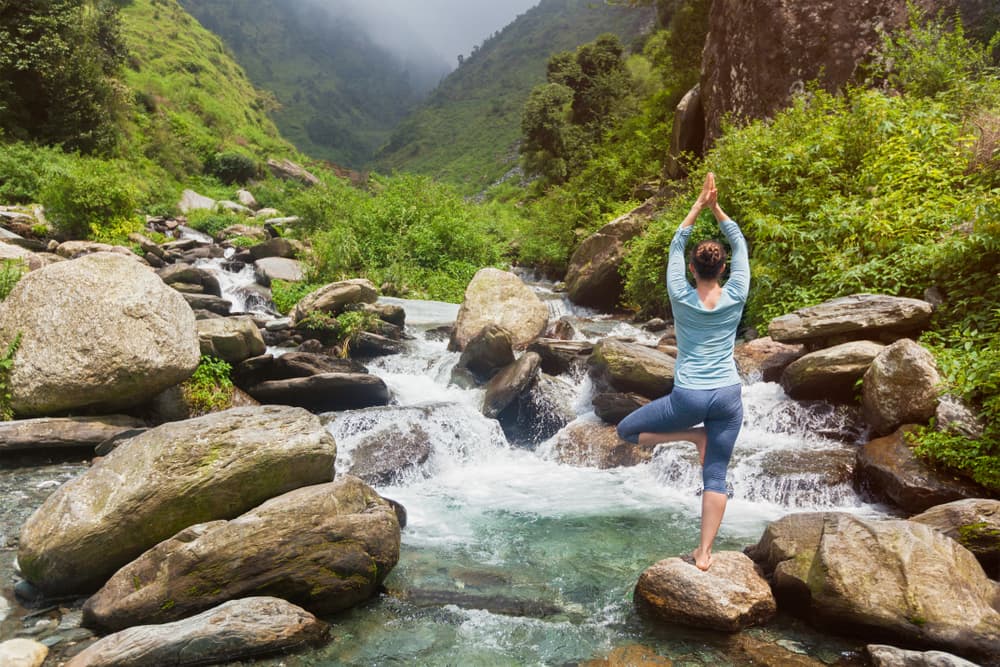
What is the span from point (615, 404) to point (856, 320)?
362cm

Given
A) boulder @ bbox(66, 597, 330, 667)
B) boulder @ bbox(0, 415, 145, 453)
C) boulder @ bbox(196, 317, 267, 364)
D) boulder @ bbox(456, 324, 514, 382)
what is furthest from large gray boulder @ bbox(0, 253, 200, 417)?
boulder @ bbox(456, 324, 514, 382)

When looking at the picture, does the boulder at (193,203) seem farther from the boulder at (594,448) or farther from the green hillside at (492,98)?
the green hillside at (492,98)

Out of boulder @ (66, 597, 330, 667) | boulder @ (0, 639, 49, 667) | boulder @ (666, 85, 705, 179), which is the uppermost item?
boulder @ (666, 85, 705, 179)

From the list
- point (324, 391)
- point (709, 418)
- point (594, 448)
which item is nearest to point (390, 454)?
point (324, 391)

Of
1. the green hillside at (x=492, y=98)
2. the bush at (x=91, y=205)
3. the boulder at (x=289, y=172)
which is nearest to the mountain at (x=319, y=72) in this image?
the green hillside at (x=492, y=98)

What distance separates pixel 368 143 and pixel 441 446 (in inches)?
4720

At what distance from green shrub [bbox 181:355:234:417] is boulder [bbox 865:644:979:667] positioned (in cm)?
898

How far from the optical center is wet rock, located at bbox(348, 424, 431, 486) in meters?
8.48

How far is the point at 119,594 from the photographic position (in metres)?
4.45

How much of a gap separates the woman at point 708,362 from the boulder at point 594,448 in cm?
451

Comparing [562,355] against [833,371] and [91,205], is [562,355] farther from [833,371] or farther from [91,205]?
[91,205]

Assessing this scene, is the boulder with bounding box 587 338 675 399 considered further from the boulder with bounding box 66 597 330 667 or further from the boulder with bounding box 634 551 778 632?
the boulder with bounding box 66 597 330 667

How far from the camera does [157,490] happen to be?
4938 mm

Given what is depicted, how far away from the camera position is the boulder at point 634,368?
9383 millimetres
